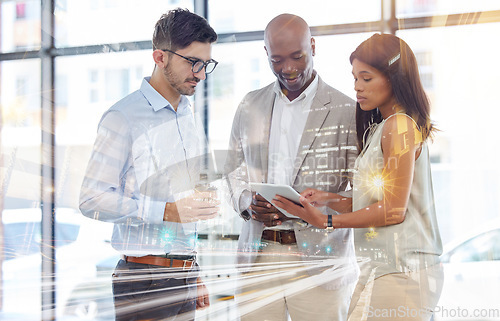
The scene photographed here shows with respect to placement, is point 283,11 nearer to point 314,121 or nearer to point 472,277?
point 314,121

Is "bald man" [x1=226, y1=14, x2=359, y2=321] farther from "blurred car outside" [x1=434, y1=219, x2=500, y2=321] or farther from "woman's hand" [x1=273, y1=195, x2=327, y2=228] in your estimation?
"blurred car outside" [x1=434, y1=219, x2=500, y2=321]

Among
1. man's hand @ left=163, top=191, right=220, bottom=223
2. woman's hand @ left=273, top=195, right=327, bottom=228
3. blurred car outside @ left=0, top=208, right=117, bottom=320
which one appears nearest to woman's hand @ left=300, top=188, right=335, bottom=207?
woman's hand @ left=273, top=195, right=327, bottom=228

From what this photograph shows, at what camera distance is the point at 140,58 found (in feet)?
4.67

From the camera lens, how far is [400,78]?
1.11m

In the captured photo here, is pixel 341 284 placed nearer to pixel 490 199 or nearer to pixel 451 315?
pixel 451 315

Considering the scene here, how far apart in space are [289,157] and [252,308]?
21.4 inches

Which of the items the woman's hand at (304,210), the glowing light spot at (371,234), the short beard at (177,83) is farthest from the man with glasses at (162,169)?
the glowing light spot at (371,234)

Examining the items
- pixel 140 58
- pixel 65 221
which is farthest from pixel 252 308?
pixel 140 58

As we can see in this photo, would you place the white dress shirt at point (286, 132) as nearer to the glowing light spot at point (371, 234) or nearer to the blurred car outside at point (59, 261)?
the glowing light spot at point (371, 234)

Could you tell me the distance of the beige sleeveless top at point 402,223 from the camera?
1097mm

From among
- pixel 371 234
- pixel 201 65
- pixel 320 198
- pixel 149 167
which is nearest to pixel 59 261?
pixel 149 167

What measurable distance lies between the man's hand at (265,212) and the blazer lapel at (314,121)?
118 mm

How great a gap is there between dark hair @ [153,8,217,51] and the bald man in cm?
22

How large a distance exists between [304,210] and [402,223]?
287mm
